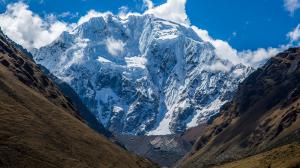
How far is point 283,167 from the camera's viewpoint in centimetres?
19700

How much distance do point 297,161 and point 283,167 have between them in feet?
16.6

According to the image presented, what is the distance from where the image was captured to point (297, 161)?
644ft
